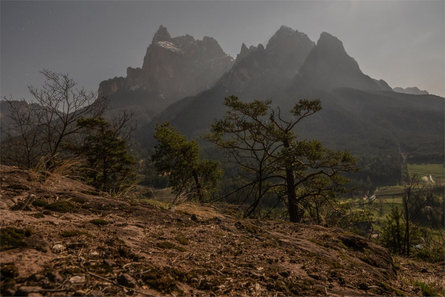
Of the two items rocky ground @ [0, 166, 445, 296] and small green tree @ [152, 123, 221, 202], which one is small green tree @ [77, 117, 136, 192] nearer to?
small green tree @ [152, 123, 221, 202]

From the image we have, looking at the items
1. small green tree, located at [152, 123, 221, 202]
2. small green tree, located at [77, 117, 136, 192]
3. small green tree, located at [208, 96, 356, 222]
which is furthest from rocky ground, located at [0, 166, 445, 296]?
small green tree, located at [152, 123, 221, 202]

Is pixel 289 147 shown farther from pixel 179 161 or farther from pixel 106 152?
pixel 106 152

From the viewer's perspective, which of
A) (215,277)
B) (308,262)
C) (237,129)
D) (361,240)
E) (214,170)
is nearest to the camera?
(215,277)

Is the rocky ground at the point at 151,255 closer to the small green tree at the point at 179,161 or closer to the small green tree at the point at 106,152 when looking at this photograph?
the small green tree at the point at 106,152

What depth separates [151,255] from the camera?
3.39m

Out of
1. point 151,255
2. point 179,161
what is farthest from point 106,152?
point 151,255

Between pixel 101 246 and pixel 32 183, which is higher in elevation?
pixel 32 183

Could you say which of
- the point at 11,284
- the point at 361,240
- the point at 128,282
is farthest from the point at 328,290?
the point at 361,240

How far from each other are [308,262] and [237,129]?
343 inches

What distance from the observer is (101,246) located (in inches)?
Result: 126

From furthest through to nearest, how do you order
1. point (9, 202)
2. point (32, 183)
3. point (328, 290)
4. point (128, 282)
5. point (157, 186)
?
point (157, 186), point (32, 183), point (9, 202), point (328, 290), point (128, 282)

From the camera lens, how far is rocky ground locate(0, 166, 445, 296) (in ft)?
7.84

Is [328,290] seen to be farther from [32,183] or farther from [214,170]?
[214,170]

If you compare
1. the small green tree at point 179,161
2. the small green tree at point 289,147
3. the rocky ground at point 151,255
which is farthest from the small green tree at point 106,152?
the rocky ground at point 151,255
